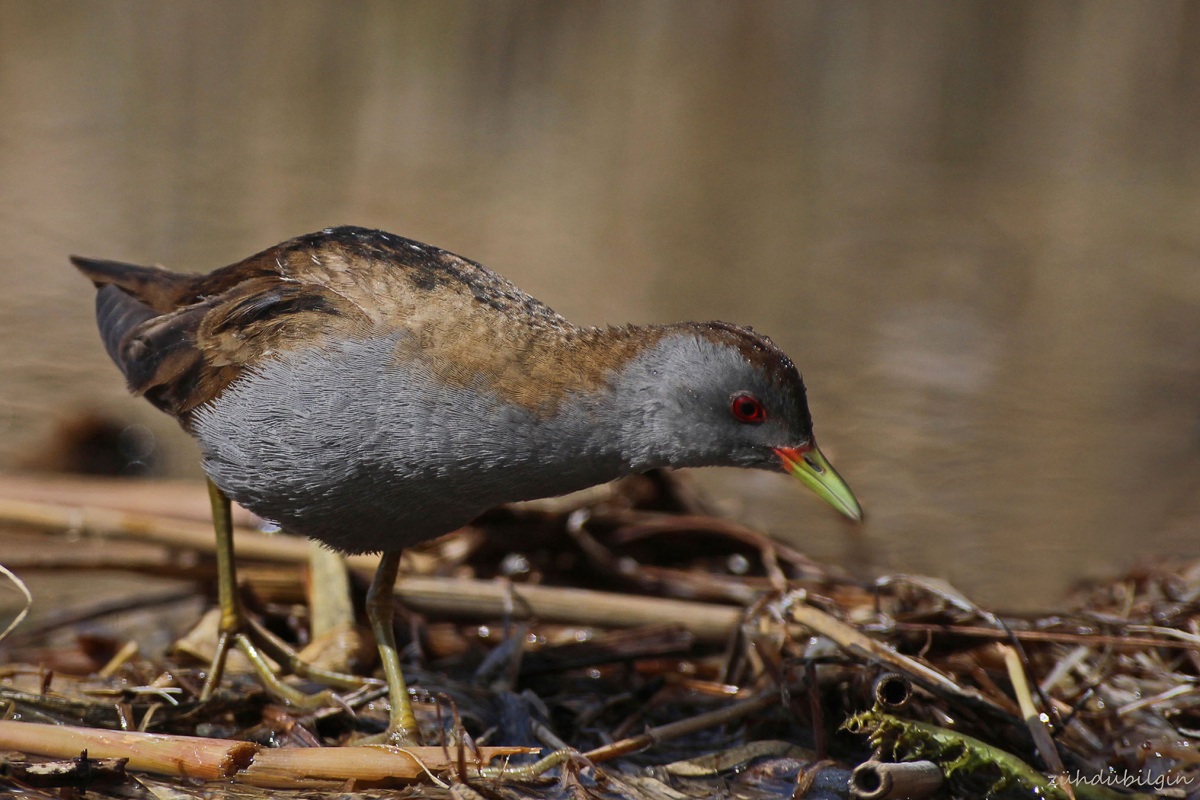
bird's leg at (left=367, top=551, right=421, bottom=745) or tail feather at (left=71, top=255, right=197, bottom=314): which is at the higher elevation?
tail feather at (left=71, top=255, right=197, bottom=314)

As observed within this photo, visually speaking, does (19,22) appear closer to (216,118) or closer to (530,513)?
(216,118)

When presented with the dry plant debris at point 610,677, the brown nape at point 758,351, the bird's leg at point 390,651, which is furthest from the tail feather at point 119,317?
the brown nape at point 758,351

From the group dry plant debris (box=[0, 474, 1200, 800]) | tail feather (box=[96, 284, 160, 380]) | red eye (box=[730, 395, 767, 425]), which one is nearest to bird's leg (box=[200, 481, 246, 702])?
dry plant debris (box=[0, 474, 1200, 800])

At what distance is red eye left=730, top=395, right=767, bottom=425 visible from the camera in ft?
10.3

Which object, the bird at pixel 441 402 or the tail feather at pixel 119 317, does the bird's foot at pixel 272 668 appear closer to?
the bird at pixel 441 402

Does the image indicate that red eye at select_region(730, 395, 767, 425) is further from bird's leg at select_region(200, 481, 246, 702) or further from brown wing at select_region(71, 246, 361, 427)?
bird's leg at select_region(200, 481, 246, 702)

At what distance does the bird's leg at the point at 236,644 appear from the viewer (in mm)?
3568

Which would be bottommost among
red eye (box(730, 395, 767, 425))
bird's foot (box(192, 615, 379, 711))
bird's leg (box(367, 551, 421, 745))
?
bird's foot (box(192, 615, 379, 711))

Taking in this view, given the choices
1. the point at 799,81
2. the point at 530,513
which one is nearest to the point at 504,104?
the point at 799,81

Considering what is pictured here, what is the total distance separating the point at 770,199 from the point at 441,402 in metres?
8.55

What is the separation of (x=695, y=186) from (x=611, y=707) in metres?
8.23

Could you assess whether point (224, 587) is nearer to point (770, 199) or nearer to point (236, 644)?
point (236, 644)

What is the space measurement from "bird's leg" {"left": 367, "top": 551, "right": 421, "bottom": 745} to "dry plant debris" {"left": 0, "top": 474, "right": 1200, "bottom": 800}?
0.32 ft

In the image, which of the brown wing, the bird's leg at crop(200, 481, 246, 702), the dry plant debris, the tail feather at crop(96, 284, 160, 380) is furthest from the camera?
the tail feather at crop(96, 284, 160, 380)
